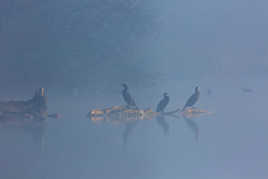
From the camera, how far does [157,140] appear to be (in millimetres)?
6629

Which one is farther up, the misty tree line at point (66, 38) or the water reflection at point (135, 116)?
the misty tree line at point (66, 38)

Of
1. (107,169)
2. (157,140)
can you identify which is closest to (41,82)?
(157,140)

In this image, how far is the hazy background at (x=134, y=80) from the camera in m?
5.16

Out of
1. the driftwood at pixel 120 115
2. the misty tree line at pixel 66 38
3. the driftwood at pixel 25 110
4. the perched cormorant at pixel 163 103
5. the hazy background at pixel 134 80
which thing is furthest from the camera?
the misty tree line at pixel 66 38

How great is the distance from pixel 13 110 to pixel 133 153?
12.7ft

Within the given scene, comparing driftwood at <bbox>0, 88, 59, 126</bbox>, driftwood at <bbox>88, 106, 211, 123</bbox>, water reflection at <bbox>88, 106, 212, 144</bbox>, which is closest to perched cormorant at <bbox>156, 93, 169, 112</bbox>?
water reflection at <bbox>88, 106, 212, 144</bbox>

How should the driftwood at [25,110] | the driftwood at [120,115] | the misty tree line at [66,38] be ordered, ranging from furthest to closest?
the misty tree line at [66,38] < the driftwood at [120,115] < the driftwood at [25,110]

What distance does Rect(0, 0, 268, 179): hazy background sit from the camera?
5.16 metres

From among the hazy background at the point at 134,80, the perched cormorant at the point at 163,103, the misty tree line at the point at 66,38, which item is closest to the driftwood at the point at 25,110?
the hazy background at the point at 134,80

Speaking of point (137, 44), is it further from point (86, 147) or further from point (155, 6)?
point (86, 147)

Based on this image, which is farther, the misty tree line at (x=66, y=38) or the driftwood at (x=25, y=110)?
the misty tree line at (x=66, y=38)

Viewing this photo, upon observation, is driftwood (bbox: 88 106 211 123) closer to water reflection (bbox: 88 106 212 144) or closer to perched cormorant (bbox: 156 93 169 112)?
water reflection (bbox: 88 106 212 144)

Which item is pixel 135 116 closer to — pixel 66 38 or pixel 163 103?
pixel 163 103

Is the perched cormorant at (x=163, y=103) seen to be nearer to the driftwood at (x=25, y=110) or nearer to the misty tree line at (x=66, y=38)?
the driftwood at (x=25, y=110)
